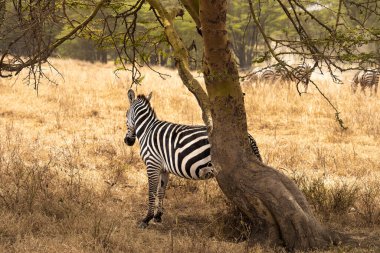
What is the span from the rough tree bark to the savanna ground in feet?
1.13

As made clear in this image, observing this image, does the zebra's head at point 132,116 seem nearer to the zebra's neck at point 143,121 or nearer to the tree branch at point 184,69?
the zebra's neck at point 143,121

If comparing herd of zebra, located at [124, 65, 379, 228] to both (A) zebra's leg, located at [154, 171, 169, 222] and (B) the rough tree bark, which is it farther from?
(B) the rough tree bark

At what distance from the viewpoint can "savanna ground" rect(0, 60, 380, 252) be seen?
17.4 feet

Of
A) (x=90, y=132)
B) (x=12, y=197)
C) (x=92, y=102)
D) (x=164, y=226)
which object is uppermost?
(x=92, y=102)

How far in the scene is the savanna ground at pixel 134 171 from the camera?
5311mm

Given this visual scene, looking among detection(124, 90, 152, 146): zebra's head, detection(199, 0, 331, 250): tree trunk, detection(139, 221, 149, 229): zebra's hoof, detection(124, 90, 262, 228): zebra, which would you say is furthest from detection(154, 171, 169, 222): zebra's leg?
detection(199, 0, 331, 250): tree trunk

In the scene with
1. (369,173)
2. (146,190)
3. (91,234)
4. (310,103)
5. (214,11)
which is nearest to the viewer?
(91,234)

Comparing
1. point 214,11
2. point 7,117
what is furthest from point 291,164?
point 7,117

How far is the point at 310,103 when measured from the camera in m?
15.4

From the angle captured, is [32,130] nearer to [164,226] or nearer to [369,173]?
[164,226]

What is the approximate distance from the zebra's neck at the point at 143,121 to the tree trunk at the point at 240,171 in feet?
5.16

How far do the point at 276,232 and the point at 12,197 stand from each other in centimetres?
356

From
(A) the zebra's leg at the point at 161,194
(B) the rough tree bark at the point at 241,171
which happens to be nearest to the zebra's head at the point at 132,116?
(A) the zebra's leg at the point at 161,194

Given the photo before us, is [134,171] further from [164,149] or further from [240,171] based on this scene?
[240,171]
